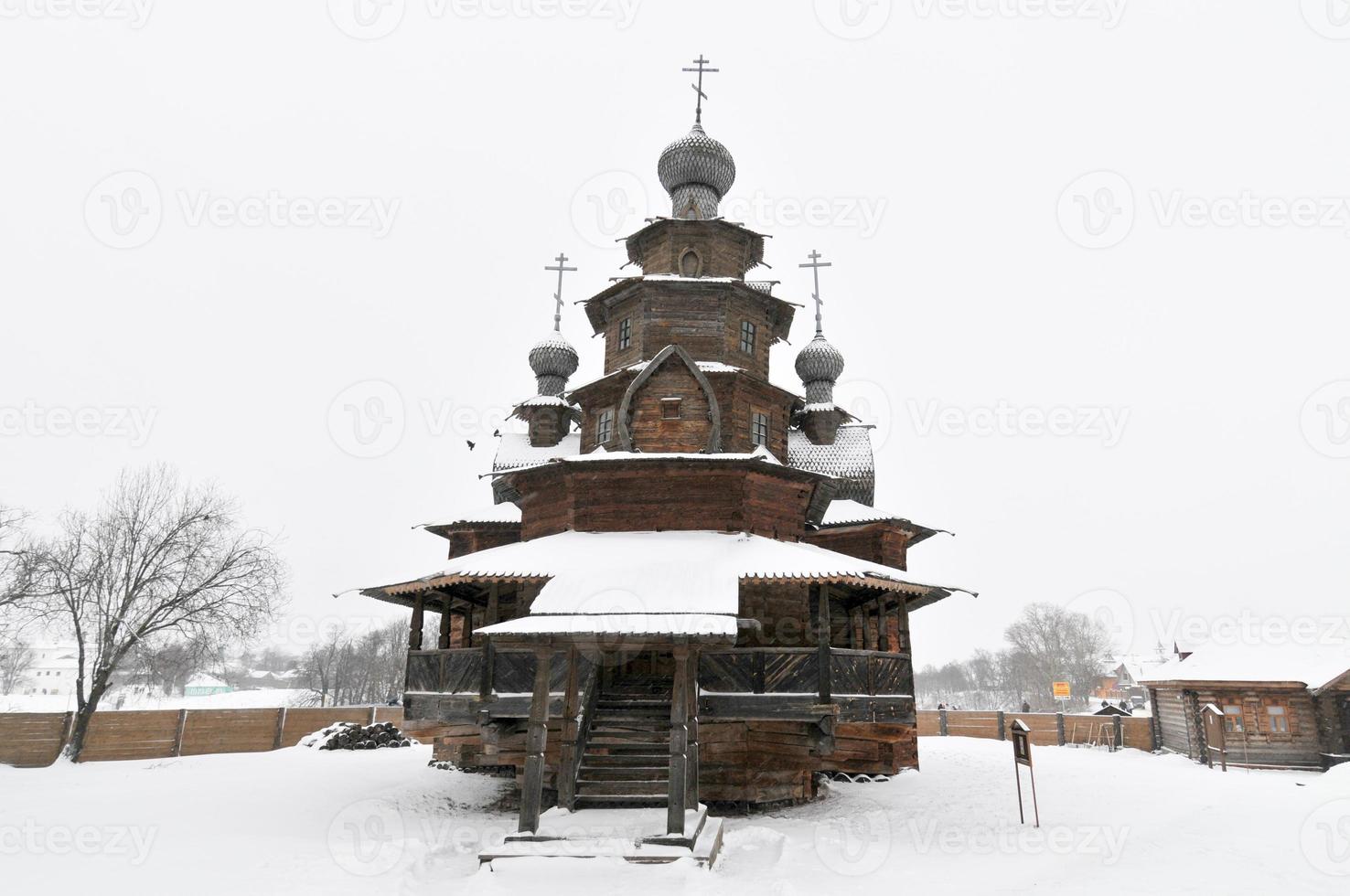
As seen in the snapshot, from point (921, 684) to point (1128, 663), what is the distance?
1720 inches

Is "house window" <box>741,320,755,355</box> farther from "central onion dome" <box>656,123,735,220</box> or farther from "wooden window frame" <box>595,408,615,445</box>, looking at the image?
"wooden window frame" <box>595,408,615,445</box>

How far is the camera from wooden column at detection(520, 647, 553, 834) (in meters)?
8.81

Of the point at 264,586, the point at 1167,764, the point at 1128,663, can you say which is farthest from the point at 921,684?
the point at 264,586

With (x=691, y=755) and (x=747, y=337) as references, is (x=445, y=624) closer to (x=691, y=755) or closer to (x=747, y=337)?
(x=691, y=755)

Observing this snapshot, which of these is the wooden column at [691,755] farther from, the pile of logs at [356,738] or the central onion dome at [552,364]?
the pile of logs at [356,738]

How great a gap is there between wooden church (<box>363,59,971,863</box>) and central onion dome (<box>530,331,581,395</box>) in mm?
2173

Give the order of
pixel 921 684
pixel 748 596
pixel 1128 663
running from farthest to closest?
1. pixel 921 684
2. pixel 1128 663
3. pixel 748 596

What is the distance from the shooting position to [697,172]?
18.3 meters

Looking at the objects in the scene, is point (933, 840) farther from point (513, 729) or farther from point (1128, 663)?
point (1128, 663)

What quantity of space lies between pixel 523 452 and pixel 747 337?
7327 millimetres

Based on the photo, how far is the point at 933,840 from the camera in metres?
11.1

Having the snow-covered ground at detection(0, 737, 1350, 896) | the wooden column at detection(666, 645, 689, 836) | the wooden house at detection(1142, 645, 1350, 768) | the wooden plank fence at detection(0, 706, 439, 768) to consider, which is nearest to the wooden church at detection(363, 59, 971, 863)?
the wooden column at detection(666, 645, 689, 836)

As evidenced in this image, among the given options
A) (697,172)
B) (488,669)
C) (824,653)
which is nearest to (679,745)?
(824,653)

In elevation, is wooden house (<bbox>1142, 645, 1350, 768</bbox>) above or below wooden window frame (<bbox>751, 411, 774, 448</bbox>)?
below
